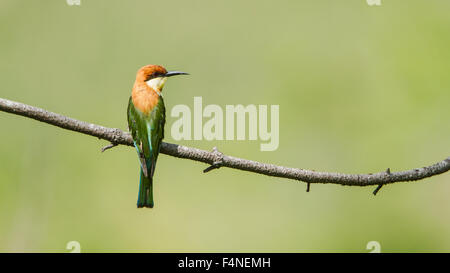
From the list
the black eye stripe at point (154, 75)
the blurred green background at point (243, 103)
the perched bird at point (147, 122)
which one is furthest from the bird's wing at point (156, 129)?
the blurred green background at point (243, 103)

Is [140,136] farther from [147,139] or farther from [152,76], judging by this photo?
[152,76]

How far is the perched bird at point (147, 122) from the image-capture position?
1.99m

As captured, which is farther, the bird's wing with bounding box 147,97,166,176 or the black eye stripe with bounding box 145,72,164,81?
the black eye stripe with bounding box 145,72,164,81

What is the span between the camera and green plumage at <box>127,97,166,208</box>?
78.0 inches

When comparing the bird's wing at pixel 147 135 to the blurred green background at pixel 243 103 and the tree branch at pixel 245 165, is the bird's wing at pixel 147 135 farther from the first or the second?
the blurred green background at pixel 243 103

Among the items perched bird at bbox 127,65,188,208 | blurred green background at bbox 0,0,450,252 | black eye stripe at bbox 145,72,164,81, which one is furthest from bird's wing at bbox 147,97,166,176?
blurred green background at bbox 0,0,450,252

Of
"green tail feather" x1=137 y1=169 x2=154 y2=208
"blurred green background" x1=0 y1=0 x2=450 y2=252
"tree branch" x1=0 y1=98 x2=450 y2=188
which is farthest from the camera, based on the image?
"blurred green background" x1=0 y1=0 x2=450 y2=252

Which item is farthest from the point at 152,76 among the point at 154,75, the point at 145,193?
the point at 145,193

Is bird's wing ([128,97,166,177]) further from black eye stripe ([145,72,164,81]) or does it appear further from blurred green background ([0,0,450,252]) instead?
blurred green background ([0,0,450,252])

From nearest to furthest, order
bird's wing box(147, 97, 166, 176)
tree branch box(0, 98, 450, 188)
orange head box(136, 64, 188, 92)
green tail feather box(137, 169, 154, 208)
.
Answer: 1. tree branch box(0, 98, 450, 188)
2. bird's wing box(147, 97, 166, 176)
3. green tail feather box(137, 169, 154, 208)
4. orange head box(136, 64, 188, 92)

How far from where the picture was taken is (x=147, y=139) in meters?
2.00

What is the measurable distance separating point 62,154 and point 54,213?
0.62 meters

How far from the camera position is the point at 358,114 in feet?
18.6
